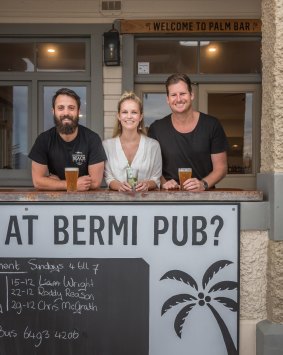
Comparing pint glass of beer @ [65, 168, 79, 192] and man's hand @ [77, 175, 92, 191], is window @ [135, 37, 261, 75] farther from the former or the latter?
pint glass of beer @ [65, 168, 79, 192]

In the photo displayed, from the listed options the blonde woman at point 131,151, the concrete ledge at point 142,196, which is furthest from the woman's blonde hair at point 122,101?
the concrete ledge at point 142,196

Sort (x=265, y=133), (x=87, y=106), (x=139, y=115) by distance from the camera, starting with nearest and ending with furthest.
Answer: (x=265, y=133) < (x=139, y=115) < (x=87, y=106)

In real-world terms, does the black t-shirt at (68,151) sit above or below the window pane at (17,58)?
below

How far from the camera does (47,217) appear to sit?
100 inches

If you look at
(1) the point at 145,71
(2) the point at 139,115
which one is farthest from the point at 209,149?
(1) the point at 145,71

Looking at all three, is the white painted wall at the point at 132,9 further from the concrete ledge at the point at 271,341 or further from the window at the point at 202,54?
the concrete ledge at the point at 271,341

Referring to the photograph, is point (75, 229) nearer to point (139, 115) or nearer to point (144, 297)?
point (144, 297)

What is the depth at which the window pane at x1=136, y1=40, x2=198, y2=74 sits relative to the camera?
5.92 meters

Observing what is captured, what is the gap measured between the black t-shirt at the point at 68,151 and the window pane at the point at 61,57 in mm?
3080

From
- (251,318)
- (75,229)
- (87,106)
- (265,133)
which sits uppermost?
(87,106)

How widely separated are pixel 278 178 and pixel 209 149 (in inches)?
30.6

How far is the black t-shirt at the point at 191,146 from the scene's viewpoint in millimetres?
3188

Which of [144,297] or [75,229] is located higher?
[75,229]

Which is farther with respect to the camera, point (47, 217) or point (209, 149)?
point (209, 149)
